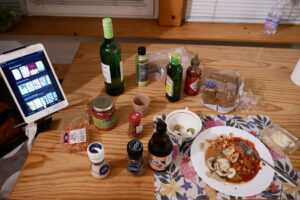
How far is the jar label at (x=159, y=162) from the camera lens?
789 millimetres

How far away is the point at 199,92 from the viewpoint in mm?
1149

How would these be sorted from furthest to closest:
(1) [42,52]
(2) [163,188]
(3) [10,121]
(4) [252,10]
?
(4) [252,10] < (3) [10,121] < (1) [42,52] < (2) [163,188]

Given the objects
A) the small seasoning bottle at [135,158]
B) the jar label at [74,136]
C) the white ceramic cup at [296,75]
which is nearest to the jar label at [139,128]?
the small seasoning bottle at [135,158]

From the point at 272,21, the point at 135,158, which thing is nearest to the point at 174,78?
the point at 135,158

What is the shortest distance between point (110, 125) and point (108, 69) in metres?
0.24

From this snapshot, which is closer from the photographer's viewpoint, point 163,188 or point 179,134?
point 163,188

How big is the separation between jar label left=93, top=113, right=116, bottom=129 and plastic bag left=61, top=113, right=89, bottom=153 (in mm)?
53

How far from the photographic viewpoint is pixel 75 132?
94cm

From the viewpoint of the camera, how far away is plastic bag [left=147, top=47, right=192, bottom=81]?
4.00 ft

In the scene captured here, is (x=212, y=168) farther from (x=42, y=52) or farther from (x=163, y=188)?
(x=42, y=52)

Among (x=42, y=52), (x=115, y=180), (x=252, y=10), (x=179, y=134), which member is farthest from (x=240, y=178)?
(x=252, y=10)

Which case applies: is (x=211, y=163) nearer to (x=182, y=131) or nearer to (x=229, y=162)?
(x=229, y=162)

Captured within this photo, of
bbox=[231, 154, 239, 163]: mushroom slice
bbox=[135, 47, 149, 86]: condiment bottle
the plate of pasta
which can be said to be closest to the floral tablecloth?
the plate of pasta

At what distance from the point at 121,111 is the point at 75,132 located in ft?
0.72
